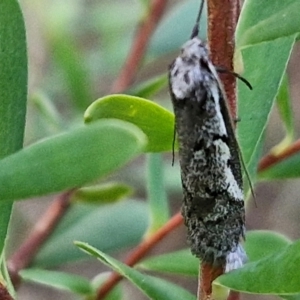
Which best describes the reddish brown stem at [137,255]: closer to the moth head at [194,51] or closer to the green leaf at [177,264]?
the green leaf at [177,264]

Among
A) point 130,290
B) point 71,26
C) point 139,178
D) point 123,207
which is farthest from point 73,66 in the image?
point 130,290

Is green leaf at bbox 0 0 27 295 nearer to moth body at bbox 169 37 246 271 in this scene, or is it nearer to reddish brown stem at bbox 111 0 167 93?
moth body at bbox 169 37 246 271

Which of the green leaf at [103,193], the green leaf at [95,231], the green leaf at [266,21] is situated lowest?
the green leaf at [95,231]

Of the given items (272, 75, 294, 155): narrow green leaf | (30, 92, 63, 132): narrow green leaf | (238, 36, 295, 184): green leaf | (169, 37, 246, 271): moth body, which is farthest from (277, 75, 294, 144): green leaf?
(30, 92, 63, 132): narrow green leaf

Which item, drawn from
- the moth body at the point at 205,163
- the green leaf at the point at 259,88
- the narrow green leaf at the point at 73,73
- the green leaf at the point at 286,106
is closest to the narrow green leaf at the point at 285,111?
the green leaf at the point at 286,106

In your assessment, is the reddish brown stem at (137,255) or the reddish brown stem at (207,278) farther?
the reddish brown stem at (137,255)

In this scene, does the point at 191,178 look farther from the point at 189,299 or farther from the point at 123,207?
the point at 123,207

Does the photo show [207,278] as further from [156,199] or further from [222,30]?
[156,199]
